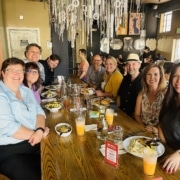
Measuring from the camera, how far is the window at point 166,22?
28.5ft

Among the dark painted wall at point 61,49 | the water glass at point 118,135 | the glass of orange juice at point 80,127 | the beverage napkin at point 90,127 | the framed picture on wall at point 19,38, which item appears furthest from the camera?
the framed picture on wall at point 19,38

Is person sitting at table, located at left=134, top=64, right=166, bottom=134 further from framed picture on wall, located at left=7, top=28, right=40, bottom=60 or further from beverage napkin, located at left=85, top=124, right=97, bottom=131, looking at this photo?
framed picture on wall, located at left=7, top=28, right=40, bottom=60

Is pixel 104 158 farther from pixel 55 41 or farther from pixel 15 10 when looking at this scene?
pixel 15 10

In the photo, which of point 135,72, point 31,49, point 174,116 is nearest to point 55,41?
point 31,49

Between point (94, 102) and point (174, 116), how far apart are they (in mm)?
1035

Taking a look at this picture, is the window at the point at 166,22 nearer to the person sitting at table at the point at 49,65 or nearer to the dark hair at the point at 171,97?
the person sitting at table at the point at 49,65

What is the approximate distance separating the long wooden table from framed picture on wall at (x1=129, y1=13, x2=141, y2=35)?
7619mm

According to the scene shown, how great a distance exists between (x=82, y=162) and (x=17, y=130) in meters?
0.63

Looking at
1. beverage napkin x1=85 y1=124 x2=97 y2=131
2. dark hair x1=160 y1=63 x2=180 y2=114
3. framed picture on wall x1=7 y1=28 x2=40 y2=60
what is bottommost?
beverage napkin x1=85 y1=124 x2=97 y2=131

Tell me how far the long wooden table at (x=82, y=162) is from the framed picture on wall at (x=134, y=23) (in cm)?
762

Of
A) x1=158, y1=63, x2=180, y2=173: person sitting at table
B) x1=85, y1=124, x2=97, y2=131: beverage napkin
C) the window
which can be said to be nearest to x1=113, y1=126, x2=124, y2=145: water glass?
x1=85, y1=124, x2=97, y2=131: beverage napkin

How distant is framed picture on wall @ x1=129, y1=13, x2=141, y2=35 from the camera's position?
815cm

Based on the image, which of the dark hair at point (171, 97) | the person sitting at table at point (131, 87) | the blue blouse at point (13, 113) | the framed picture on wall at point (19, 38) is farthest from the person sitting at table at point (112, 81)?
the framed picture on wall at point (19, 38)

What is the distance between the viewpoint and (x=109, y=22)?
2838mm
